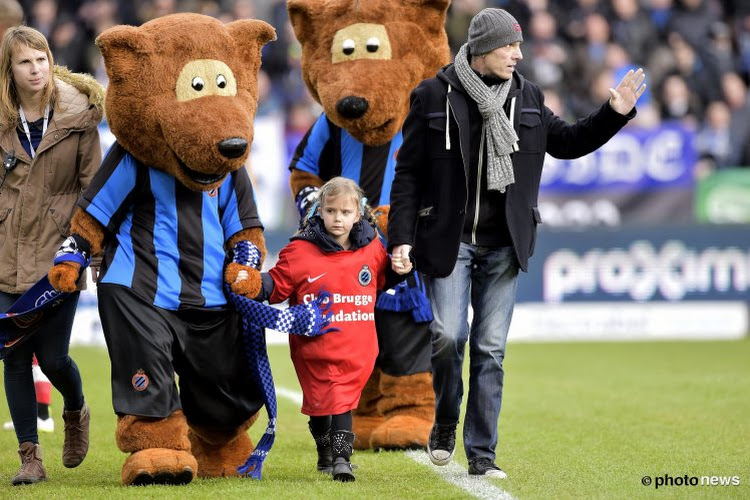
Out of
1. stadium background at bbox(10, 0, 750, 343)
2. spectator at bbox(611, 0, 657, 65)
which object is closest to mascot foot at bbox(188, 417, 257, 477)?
stadium background at bbox(10, 0, 750, 343)

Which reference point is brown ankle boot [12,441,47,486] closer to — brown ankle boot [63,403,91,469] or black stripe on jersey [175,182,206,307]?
brown ankle boot [63,403,91,469]

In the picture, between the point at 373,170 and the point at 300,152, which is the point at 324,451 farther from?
the point at 300,152

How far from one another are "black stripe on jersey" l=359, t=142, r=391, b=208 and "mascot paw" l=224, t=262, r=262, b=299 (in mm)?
1334

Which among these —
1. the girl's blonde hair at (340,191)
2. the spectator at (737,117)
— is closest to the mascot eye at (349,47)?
the girl's blonde hair at (340,191)

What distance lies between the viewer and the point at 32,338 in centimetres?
615

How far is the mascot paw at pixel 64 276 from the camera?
18.7 ft

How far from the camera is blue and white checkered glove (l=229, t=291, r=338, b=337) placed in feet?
19.3

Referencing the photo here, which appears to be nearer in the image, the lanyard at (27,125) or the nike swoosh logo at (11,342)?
the nike swoosh logo at (11,342)

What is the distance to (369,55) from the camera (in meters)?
7.19

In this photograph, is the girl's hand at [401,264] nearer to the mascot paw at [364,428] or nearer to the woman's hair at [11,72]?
the mascot paw at [364,428]

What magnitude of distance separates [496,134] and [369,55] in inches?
66.4

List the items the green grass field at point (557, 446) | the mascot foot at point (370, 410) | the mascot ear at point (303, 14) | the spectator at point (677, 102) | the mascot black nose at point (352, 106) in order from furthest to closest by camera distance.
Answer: the spectator at point (677, 102)
the mascot ear at point (303, 14)
the mascot foot at point (370, 410)
the mascot black nose at point (352, 106)
the green grass field at point (557, 446)

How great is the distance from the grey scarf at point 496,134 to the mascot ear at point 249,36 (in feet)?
3.52

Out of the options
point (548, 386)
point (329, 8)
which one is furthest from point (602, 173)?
point (329, 8)
